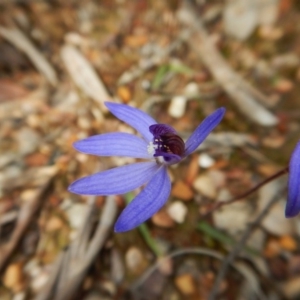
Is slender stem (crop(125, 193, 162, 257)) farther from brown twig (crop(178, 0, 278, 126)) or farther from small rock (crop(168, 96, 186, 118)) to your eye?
brown twig (crop(178, 0, 278, 126))

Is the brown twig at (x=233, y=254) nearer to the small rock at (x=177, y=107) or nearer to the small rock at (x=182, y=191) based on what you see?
the small rock at (x=182, y=191)

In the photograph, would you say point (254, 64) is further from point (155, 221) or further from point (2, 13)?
point (2, 13)

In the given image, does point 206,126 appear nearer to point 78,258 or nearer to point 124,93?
Answer: point 78,258

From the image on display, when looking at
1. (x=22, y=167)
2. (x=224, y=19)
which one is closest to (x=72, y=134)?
(x=22, y=167)

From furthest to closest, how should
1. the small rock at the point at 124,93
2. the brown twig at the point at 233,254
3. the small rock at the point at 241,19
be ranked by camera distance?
the small rock at the point at 241,19 → the small rock at the point at 124,93 → the brown twig at the point at 233,254

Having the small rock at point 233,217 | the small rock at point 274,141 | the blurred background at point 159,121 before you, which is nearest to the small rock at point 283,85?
the blurred background at point 159,121

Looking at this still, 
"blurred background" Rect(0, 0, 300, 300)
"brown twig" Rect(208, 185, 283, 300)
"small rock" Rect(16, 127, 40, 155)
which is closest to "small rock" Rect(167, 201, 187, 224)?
"blurred background" Rect(0, 0, 300, 300)

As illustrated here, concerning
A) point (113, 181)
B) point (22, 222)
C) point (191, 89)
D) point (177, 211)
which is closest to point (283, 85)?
point (191, 89)
